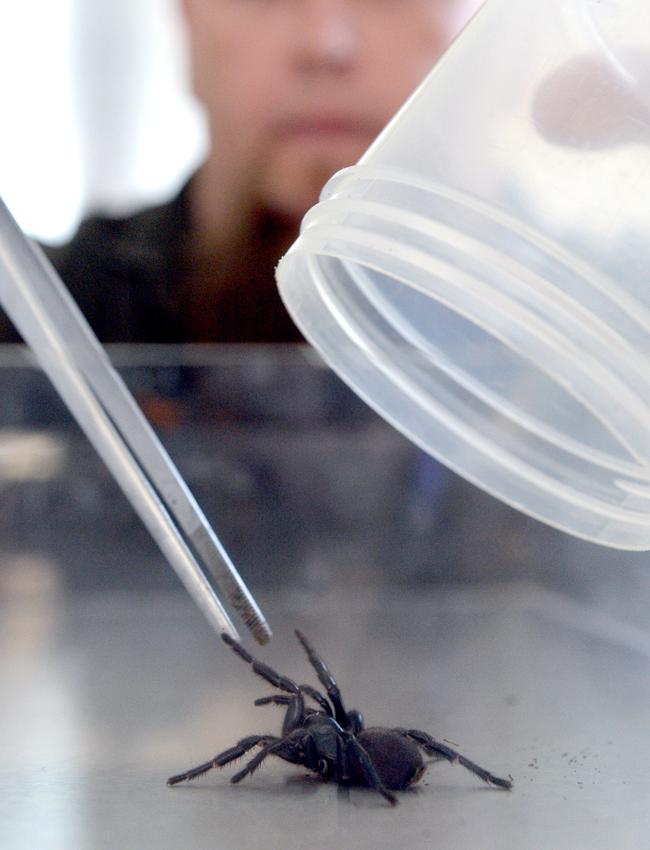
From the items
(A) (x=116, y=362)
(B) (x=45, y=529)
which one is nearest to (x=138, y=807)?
(B) (x=45, y=529)

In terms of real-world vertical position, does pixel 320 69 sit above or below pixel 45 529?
above

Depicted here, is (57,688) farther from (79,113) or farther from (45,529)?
(79,113)

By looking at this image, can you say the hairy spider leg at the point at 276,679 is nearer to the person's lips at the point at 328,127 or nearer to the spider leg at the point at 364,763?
the spider leg at the point at 364,763

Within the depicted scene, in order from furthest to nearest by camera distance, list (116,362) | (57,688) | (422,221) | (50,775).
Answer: (116,362), (57,688), (50,775), (422,221)

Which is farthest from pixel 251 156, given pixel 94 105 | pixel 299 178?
pixel 94 105

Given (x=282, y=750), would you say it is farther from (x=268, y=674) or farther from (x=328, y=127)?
(x=328, y=127)

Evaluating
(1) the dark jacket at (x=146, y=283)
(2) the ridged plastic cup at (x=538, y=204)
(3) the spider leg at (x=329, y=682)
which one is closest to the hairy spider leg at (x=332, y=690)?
(3) the spider leg at (x=329, y=682)
